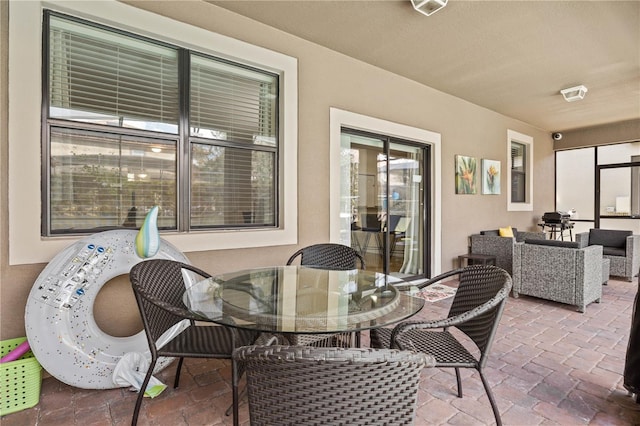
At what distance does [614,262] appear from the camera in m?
5.36

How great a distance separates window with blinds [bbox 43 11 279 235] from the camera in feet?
7.95

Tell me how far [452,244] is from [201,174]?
4.15m

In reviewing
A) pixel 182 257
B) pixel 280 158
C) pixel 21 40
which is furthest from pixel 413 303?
pixel 21 40

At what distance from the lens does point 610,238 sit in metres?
5.75

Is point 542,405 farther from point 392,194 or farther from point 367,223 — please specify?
point 392,194

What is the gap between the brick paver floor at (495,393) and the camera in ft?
6.07

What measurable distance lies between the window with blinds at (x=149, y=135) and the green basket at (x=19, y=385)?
909 millimetres

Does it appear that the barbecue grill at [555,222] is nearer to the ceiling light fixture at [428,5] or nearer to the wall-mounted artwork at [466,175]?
the wall-mounted artwork at [466,175]

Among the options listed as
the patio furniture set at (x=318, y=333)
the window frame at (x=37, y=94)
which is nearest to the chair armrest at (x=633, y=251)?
the patio furniture set at (x=318, y=333)

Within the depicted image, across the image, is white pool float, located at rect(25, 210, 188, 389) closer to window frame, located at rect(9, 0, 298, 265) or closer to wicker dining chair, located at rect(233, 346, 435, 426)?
window frame, located at rect(9, 0, 298, 265)

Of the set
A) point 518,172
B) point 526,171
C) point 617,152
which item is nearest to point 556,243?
point 518,172

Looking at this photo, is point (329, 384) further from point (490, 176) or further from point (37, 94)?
point (490, 176)

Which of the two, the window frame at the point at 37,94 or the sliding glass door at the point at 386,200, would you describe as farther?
the sliding glass door at the point at 386,200

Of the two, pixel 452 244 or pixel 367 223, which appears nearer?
pixel 367 223
